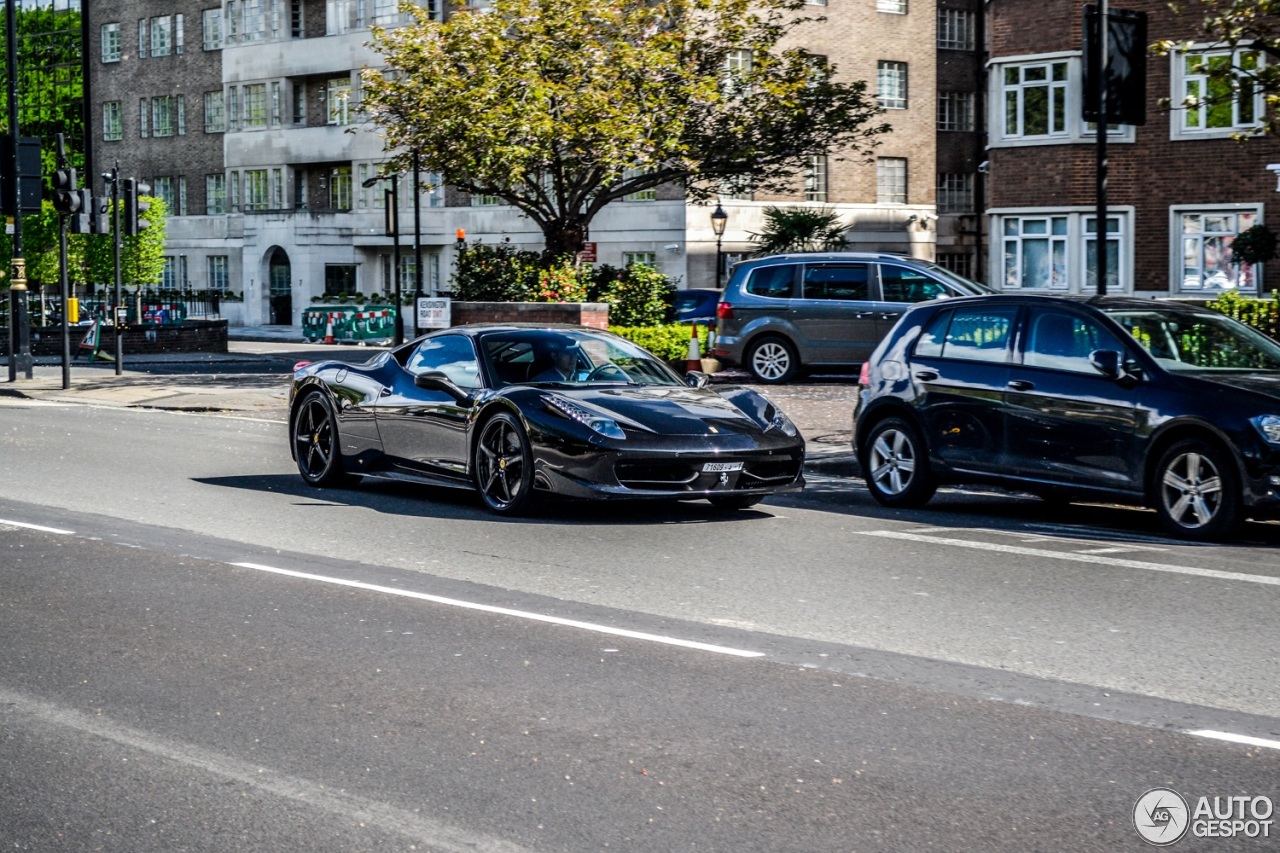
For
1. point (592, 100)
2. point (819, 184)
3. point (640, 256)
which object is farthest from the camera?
point (819, 184)

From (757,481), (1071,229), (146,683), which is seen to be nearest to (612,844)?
(146,683)

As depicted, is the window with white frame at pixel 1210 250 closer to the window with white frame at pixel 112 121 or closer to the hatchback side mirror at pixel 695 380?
the hatchback side mirror at pixel 695 380

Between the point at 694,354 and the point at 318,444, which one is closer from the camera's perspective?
the point at 318,444

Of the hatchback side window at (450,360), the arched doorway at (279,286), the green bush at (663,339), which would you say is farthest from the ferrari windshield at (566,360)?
the arched doorway at (279,286)

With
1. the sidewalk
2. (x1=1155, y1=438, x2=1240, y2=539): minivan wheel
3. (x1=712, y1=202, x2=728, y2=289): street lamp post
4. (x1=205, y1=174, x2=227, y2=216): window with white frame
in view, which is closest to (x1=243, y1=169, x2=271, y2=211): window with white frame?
(x1=205, y1=174, x2=227, y2=216): window with white frame

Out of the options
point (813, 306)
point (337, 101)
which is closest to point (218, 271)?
point (337, 101)

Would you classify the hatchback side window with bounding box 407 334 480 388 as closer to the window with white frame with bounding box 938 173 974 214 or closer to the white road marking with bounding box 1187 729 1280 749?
the white road marking with bounding box 1187 729 1280 749

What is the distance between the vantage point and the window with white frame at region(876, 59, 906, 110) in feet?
193

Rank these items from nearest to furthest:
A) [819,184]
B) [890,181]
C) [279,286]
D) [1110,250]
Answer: [1110,250]
[819,184]
[890,181]
[279,286]

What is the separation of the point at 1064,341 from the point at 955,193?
5368 centimetres

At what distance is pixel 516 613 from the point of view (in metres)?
8.62

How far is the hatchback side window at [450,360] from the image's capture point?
43.2 feet

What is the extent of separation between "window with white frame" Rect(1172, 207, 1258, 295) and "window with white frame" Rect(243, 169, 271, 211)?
4129cm

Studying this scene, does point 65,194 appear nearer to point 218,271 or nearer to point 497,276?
point 497,276
